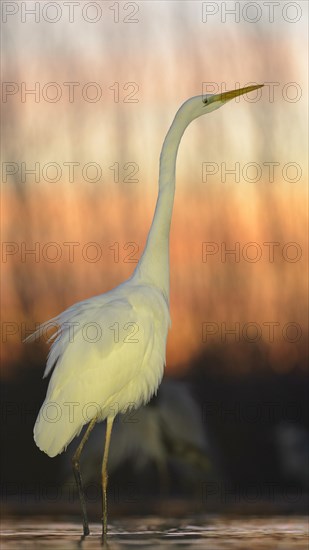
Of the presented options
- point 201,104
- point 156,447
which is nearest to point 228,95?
point 201,104

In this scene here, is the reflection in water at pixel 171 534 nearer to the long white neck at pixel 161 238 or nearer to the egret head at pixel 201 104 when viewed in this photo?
the long white neck at pixel 161 238

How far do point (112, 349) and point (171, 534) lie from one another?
127cm

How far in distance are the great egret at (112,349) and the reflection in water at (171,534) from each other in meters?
0.27

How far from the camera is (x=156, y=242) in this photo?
26.4 ft

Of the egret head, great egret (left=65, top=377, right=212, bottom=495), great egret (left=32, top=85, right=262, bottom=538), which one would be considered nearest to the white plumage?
great egret (left=32, top=85, right=262, bottom=538)

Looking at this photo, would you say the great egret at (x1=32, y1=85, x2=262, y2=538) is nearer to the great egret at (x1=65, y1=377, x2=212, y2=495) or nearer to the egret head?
the egret head

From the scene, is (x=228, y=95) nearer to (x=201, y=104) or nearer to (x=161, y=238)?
(x=201, y=104)

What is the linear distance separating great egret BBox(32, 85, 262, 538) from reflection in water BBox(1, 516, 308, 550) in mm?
273

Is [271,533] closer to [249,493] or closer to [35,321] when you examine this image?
[249,493]

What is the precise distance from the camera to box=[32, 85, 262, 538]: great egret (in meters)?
7.46

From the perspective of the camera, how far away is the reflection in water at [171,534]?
21.7ft

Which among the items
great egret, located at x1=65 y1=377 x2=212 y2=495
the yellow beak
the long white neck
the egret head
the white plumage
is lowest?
great egret, located at x1=65 y1=377 x2=212 y2=495

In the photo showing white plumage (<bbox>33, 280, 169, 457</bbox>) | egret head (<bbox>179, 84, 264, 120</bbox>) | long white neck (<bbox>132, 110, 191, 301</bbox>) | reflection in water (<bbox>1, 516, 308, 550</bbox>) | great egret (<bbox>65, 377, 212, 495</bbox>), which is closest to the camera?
reflection in water (<bbox>1, 516, 308, 550</bbox>)

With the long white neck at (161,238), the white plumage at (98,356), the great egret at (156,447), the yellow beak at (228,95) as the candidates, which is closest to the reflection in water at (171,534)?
the white plumage at (98,356)
